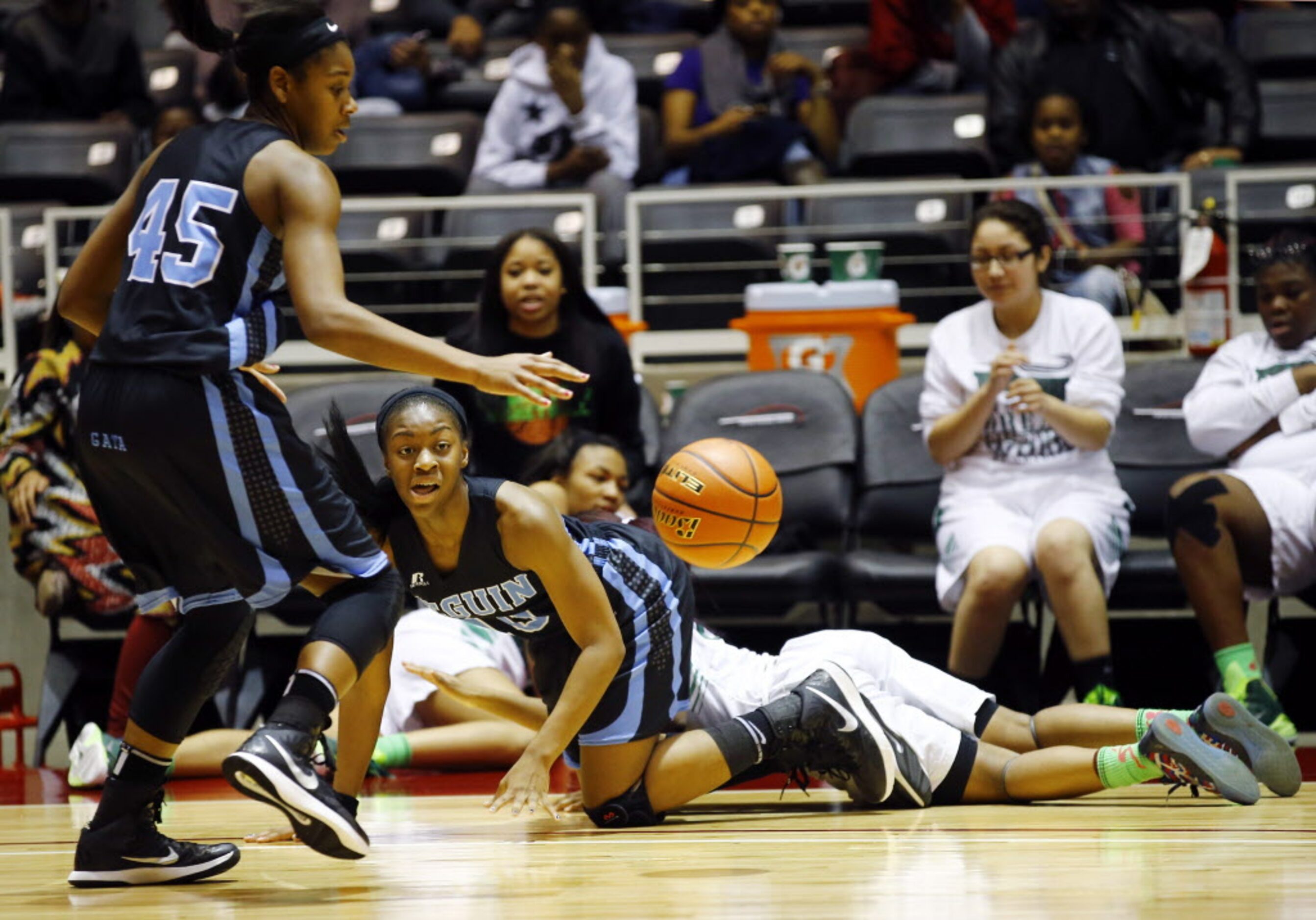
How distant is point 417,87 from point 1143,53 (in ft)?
10.7

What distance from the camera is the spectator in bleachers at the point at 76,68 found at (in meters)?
8.02

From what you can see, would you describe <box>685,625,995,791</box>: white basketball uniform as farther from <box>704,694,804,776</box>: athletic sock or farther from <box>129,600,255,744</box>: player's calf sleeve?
<box>129,600,255,744</box>: player's calf sleeve

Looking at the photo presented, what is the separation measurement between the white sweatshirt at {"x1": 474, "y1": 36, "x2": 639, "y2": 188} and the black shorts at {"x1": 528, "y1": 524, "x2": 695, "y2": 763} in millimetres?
3649

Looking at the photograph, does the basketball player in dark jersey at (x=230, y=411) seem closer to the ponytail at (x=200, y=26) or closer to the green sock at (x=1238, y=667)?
the ponytail at (x=200, y=26)

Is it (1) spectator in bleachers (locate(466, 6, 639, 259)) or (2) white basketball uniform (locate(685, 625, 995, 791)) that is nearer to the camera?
(2) white basketball uniform (locate(685, 625, 995, 791))

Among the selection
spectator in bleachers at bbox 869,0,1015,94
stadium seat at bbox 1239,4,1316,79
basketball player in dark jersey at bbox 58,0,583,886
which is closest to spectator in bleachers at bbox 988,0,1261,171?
spectator in bleachers at bbox 869,0,1015,94

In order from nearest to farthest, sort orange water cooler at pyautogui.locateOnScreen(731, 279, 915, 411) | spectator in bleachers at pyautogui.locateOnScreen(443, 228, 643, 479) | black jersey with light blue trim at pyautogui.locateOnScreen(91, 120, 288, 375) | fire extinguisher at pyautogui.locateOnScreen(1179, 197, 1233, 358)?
1. black jersey with light blue trim at pyautogui.locateOnScreen(91, 120, 288, 375)
2. spectator in bleachers at pyautogui.locateOnScreen(443, 228, 643, 479)
3. fire extinguisher at pyautogui.locateOnScreen(1179, 197, 1233, 358)
4. orange water cooler at pyautogui.locateOnScreen(731, 279, 915, 411)

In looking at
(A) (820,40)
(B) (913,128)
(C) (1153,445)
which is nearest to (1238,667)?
(C) (1153,445)

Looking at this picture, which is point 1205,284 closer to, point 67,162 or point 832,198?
point 832,198

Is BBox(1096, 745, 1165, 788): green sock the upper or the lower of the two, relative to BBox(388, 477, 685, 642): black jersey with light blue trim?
lower

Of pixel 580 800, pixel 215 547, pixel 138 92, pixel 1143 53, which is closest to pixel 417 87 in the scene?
pixel 138 92

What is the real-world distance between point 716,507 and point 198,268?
1600mm

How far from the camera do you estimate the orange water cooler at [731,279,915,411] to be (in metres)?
6.05

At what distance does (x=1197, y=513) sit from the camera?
473 cm
